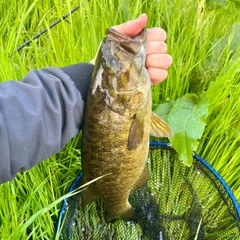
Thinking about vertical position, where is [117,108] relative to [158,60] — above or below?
below

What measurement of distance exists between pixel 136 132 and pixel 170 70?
813 millimetres

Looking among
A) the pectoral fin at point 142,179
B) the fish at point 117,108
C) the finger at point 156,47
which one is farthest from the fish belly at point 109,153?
the finger at point 156,47

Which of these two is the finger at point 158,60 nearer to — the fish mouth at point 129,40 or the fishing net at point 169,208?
the fish mouth at point 129,40

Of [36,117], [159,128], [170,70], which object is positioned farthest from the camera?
[170,70]

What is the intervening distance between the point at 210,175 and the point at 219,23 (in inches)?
50.9

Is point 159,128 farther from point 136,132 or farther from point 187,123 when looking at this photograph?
point 187,123

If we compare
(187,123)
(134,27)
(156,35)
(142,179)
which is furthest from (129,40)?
(142,179)

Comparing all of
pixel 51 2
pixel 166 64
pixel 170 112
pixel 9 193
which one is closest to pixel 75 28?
pixel 51 2

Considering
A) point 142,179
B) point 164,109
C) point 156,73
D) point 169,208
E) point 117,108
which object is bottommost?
point 169,208

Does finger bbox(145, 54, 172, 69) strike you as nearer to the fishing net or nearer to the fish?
the fish

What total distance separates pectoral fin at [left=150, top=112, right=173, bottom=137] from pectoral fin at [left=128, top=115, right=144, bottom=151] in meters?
0.15

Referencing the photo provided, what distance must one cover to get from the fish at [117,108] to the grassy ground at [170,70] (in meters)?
0.41

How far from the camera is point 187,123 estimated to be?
1.99m

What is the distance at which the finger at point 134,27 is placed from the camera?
1482 millimetres
